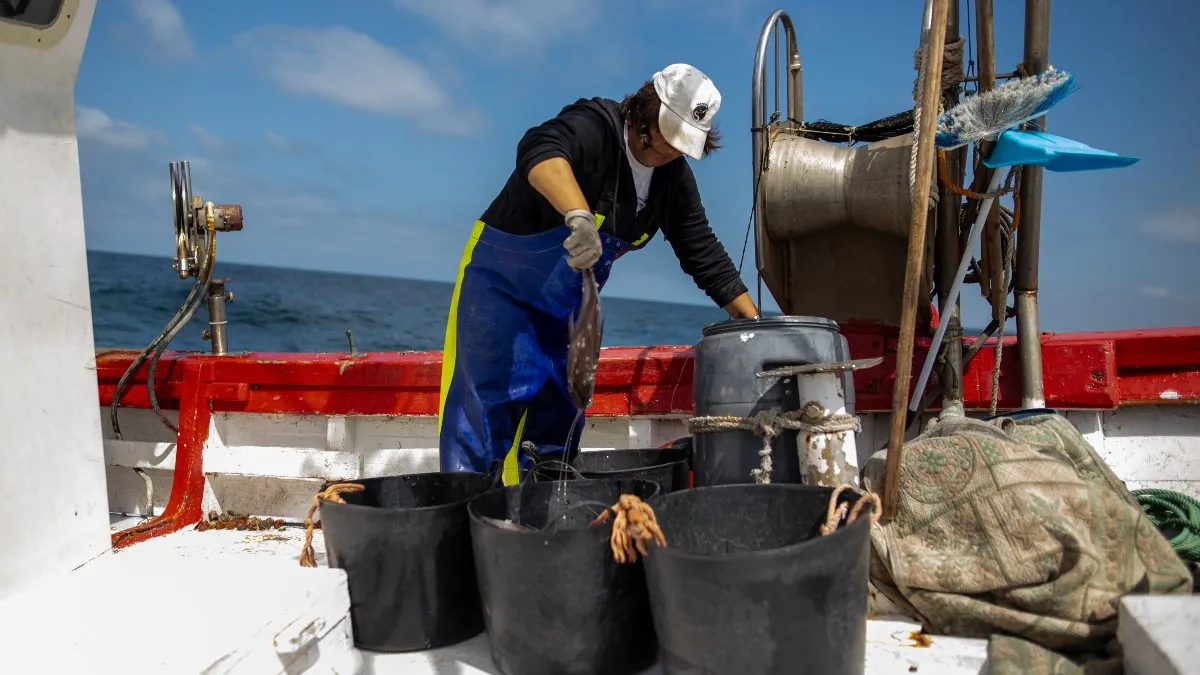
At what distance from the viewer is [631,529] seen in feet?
5.92

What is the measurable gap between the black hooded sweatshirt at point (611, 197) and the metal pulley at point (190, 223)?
1528 millimetres

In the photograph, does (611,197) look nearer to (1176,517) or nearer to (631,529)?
(631,529)

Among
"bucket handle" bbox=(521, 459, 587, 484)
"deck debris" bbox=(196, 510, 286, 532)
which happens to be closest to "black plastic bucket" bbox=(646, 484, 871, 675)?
"bucket handle" bbox=(521, 459, 587, 484)

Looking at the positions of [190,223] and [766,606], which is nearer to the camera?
[766,606]

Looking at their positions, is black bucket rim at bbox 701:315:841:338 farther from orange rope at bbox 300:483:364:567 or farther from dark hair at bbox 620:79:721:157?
orange rope at bbox 300:483:364:567

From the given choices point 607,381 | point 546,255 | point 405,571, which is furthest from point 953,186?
point 405,571

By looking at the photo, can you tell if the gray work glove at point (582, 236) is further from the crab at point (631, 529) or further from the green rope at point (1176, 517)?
the green rope at point (1176, 517)

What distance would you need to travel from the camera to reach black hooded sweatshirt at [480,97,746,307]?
2590 millimetres

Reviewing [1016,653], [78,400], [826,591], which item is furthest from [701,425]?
[78,400]

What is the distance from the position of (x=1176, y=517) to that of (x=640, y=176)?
6.51 feet

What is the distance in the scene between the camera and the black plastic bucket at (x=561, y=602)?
186 centimetres

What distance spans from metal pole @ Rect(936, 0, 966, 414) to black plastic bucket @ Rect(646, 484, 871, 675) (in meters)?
1.34

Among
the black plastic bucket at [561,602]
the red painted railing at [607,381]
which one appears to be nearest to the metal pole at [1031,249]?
the red painted railing at [607,381]

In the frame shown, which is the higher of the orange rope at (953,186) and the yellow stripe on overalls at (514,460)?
the orange rope at (953,186)
